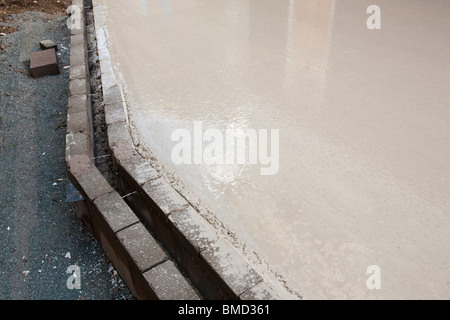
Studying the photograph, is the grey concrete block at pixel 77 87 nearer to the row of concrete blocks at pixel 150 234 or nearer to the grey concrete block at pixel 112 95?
the grey concrete block at pixel 112 95

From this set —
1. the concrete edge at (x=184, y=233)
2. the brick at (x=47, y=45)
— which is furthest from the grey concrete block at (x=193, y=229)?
the brick at (x=47, y=45)

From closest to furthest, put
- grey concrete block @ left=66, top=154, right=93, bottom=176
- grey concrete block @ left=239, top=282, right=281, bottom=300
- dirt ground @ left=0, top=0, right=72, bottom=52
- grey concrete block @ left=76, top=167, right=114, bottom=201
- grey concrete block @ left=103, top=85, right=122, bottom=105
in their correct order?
1. grey concrete block @ left=239, top=282, right=281, bottom=300
2. grey concrete block @ left=76, top=167, right=114, bottom=201
3. grey concrete block @ left=66, top=154, right=93, bottom=176
4. grey concrete block @ left=103, top=85, right=122, bottom=105
5. dirt ground @ left=0, top=0, right=72, bottom=52

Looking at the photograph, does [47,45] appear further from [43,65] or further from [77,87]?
[77,87]

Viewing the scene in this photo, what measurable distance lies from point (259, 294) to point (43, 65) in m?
4.68

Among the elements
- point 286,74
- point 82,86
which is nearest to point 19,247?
point 82,86

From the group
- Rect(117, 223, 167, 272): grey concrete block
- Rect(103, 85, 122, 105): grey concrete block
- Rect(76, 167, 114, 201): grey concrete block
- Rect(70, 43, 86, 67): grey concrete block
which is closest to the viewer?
Rect(117, 223, 167, 272): grey concrete block

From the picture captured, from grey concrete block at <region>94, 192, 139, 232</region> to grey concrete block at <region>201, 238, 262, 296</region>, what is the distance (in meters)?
0.63

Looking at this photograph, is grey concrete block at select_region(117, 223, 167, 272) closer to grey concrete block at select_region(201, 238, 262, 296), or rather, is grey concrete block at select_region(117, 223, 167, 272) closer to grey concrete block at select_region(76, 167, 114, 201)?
grey concrete block at select_region(201, 238, 262, 296)

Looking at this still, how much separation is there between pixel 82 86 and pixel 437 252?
380 centimetres

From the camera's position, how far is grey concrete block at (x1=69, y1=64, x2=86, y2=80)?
176 inches

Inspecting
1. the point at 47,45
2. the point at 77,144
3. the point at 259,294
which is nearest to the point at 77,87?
the point at 77,144

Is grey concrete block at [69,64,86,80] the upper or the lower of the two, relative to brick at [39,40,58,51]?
lower

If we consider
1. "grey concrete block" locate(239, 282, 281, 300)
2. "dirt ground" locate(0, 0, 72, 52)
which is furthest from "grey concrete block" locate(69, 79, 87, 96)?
"dirt ground" locate(0, 0, 72, 52)

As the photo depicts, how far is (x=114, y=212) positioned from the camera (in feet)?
8.89
